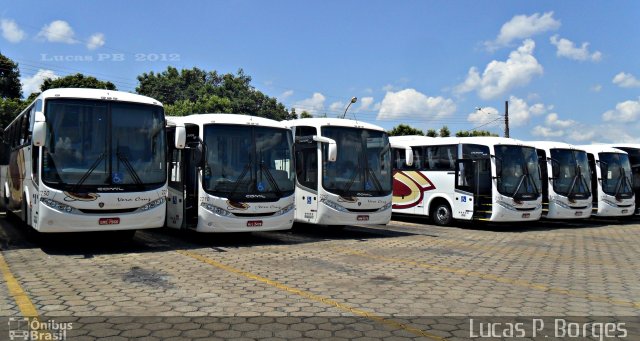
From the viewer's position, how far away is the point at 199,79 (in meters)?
82.6

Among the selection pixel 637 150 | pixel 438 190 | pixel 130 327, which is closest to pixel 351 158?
pixel 438 190

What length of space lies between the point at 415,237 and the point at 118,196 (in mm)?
7811

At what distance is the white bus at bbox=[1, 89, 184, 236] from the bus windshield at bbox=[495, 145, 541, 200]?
35.3 feet

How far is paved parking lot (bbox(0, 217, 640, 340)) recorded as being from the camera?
5.53 metres

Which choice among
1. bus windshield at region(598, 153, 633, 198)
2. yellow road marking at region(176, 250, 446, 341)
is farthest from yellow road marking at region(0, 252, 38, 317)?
bus windshield at region(598, 153, 633, 198)

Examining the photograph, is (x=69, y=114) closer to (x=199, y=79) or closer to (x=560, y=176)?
(x=560, y=176)

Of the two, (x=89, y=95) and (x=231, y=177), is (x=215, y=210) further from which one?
(x=89, y=95)

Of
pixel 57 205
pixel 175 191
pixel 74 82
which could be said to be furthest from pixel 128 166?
pixel 74 82

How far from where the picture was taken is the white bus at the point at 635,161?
74.0 ft

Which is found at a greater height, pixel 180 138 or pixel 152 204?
pixel 180 138

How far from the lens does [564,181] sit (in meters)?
19.2

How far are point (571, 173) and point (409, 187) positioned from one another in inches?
235

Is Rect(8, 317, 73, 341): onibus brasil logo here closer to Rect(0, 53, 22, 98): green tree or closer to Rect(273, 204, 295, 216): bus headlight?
Rect(273, 204, 295, 216): bus headlight

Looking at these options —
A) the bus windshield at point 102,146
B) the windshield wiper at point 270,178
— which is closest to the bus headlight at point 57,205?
the bus windshield at point 102,146
